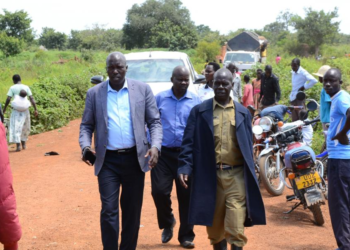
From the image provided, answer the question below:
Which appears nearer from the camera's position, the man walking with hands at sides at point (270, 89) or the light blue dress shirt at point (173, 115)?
the light blue dress shirt at point (173, 115)

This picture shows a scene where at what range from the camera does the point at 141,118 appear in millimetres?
4996

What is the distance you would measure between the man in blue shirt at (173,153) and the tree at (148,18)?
51.0m

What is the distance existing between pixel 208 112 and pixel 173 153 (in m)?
1.29

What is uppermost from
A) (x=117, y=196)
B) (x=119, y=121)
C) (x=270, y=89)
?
(x=119, y=121)

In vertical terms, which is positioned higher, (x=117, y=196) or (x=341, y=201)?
(x=117, y=196)

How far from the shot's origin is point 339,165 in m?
5.08

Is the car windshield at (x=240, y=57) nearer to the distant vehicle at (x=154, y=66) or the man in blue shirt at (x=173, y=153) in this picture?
the distant vehicle at (x=154, y=66)

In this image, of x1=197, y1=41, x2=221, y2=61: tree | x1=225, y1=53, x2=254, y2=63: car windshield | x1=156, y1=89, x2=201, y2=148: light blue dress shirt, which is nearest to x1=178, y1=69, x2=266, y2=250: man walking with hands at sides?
x1=156, y1=89, x2=201, y2=148: light blue dress shirt

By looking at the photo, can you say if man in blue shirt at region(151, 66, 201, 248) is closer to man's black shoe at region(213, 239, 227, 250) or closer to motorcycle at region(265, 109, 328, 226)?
man's black shoe at region(213, 239, 227, 250)

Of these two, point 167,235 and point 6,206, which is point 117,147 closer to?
point 6,206

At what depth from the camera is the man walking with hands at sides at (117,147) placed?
4812 millimetres

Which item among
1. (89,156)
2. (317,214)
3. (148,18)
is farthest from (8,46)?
(89,156)

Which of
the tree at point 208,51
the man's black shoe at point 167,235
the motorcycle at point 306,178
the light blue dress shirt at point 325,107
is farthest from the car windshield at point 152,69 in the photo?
the tree at point 208,51

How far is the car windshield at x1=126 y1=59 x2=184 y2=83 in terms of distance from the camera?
1059 cm
